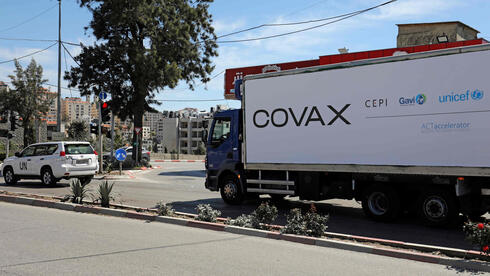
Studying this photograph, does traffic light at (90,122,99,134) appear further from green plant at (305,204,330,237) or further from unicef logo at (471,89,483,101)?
unicef logo at (471,89,483,101)

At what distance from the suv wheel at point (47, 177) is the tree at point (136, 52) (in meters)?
12.0

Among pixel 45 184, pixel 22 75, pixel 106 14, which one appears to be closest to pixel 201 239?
pixel 45 184

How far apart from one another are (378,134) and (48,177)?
13.2 metres

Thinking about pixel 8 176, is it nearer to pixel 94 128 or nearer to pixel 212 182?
pixel 94 128

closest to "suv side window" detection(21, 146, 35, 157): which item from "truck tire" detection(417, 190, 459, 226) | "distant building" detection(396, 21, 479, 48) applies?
"truck tire" detection(417, 190, 459, 226)

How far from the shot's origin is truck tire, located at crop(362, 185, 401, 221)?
981cm

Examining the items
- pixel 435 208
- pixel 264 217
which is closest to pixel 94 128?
pixel 264 217

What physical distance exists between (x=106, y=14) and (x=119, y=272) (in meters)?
27.1

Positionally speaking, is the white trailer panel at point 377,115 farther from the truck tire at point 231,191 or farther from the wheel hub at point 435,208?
the truck tire at point 231,191

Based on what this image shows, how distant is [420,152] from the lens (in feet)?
30.1

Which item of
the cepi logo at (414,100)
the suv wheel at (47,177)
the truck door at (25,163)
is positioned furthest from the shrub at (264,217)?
the truck door at (25,163)

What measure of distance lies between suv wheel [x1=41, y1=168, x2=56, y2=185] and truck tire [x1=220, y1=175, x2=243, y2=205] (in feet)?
26.4

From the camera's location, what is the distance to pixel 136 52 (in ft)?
96.0

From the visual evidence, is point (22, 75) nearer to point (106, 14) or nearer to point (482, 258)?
point (106, 14)
